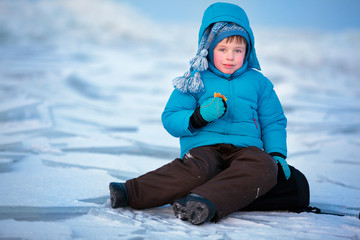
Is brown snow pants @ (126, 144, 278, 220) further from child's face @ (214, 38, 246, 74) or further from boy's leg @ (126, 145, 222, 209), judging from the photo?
child's face @ (214, 38, 246, 74)

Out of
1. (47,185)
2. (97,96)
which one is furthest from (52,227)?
(97,96)

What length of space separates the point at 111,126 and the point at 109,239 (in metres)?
2.72

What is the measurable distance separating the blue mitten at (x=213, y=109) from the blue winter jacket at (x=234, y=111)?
0.32 feet

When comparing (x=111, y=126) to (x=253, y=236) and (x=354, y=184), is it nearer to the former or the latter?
(x=354, y=184)

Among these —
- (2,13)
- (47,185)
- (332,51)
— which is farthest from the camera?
(2,13)

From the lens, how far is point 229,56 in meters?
2.16

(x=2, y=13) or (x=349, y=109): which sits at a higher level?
(x=2, y=13)

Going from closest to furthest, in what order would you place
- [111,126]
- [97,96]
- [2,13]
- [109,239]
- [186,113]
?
[109,239]
[186,113]
[111,126]
[97,96]
[2,13]

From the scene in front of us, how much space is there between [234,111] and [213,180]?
45 cm

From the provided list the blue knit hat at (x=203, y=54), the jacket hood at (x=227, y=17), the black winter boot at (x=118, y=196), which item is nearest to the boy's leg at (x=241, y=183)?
the black winter boot at (x=118, y=196)

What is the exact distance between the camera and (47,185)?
2.19m

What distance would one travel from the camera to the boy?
1.77 meters

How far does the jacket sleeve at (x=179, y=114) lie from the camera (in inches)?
79.6

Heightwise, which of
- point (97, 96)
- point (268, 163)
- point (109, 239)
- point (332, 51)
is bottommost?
point (109, 239)
